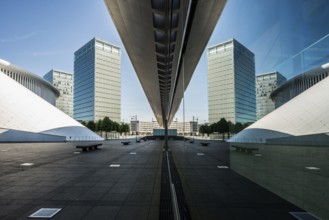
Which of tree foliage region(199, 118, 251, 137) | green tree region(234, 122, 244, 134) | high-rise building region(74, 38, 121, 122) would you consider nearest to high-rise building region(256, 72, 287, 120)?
tree foliage region(199, 118, 251, 137)

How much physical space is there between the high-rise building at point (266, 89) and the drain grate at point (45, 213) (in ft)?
14.0

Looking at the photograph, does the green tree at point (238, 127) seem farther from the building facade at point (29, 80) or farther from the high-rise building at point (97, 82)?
the high-rise building at point (97, 82)

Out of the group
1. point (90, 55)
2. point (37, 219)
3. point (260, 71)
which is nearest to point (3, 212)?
point (37, 219)

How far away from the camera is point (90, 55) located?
4008 inches

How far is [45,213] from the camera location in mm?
4309

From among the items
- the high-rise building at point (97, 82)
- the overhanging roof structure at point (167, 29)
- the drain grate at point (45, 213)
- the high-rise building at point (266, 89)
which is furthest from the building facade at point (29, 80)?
the high-rise building at point (266, 89)

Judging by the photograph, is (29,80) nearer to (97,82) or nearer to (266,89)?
(97,82)

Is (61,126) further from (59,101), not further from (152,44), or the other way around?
(59,101)

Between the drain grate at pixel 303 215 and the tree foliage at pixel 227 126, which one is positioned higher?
the tree foliage at pixel 227 126

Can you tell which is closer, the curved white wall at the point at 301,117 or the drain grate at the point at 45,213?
the curved white wall at the point at 301,117

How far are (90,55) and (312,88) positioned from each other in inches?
4240

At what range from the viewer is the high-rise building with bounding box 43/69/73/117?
122625mm

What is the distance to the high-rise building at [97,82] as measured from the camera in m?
97.9

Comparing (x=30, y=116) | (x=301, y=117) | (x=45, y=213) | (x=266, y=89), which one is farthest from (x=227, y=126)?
(x=30, y=116)
